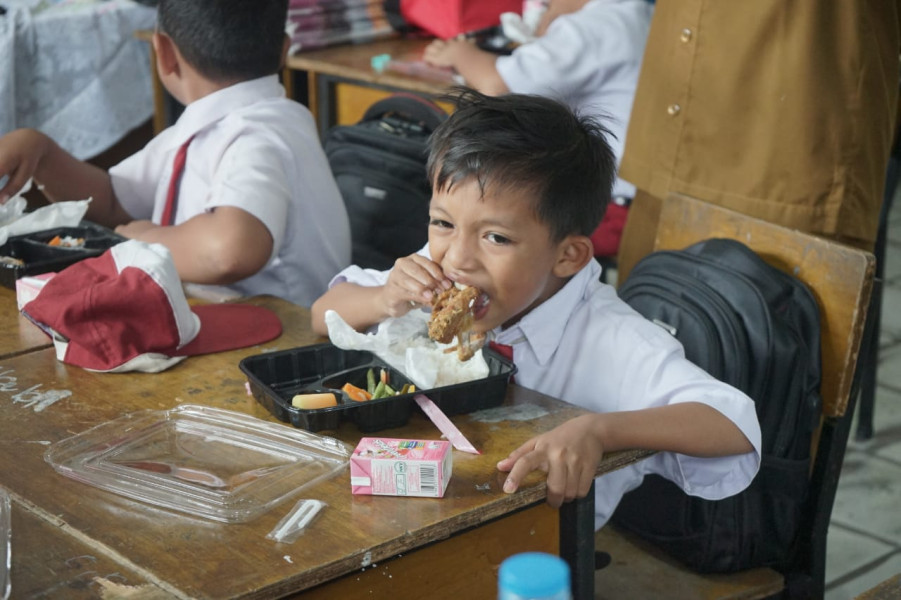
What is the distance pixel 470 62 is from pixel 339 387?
208 cm

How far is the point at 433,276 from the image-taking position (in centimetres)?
161

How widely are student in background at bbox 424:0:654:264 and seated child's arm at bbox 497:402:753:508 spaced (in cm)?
158

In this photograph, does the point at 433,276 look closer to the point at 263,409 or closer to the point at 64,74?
the point at 263,409

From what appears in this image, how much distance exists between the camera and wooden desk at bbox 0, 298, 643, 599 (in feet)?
3.59

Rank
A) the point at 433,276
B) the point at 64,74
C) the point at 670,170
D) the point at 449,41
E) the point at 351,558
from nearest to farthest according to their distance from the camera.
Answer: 1. the point at 351,558
2. the point at 433,276
3. the point at 670,170
4. the point at 449,41
5. the point at 64,74

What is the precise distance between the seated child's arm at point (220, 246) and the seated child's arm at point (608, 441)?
881mm

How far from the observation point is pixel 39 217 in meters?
2.05

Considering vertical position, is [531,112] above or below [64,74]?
above

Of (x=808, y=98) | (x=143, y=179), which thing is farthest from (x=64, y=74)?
(x=808, y=98)

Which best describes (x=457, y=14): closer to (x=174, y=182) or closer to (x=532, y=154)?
(x=174, y=182)

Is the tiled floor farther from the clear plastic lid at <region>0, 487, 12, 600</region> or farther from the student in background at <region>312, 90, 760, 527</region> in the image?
the clear plastic lid at <region>0, 487, 12, 600</region>

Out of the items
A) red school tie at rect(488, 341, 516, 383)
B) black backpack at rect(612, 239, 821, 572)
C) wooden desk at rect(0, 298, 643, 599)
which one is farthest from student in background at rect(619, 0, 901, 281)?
wooden desk at rect(0, 298, 643, 599)

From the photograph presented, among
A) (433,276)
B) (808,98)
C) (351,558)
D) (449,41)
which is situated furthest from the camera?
(449,41)

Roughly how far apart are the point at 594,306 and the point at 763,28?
94 centimetres
